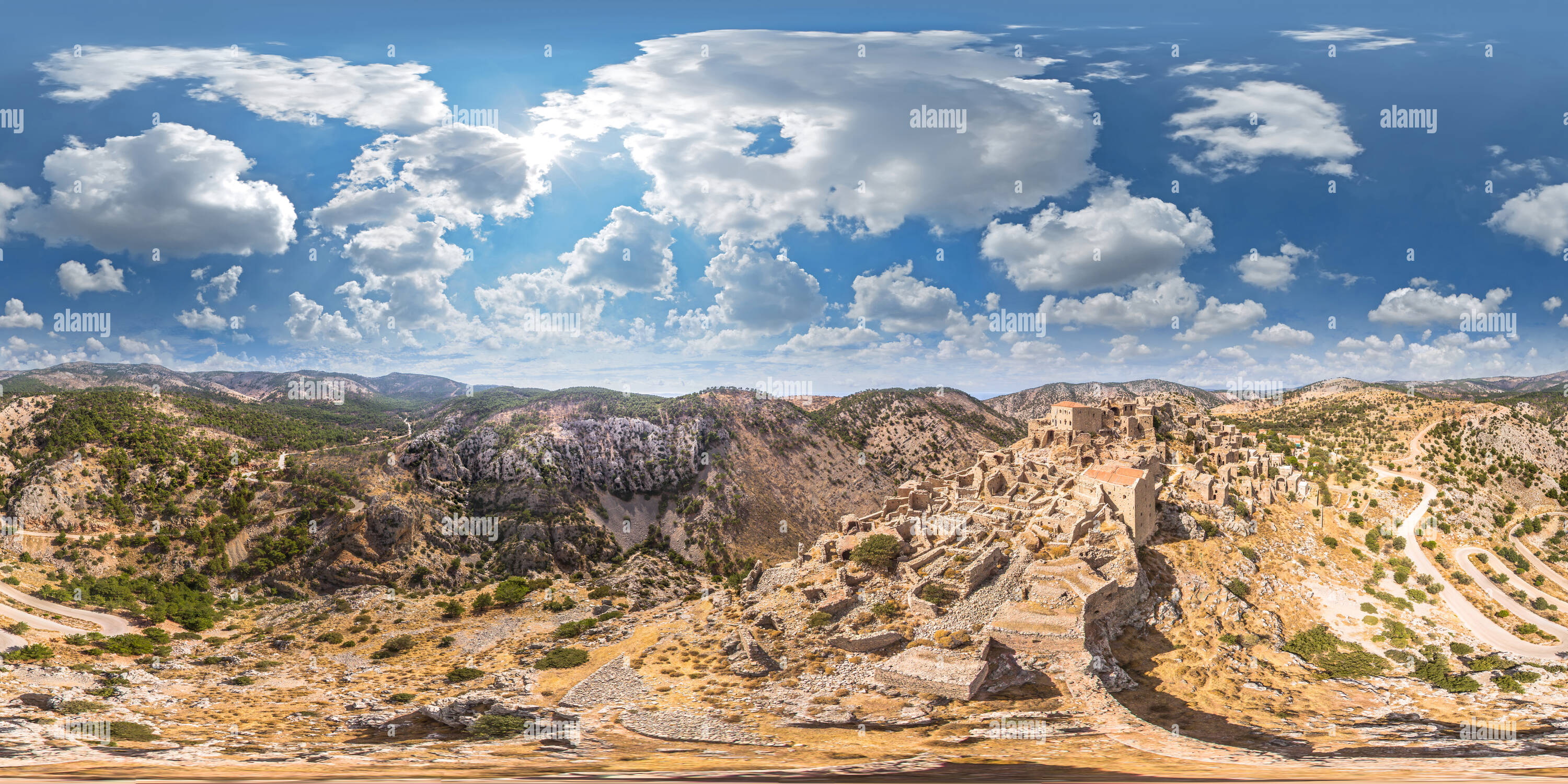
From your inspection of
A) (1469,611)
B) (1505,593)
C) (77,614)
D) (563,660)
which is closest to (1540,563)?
(1505,593)

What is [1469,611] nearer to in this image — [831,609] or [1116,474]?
[1116,474]

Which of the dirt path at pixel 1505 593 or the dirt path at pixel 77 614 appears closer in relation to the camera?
the dirt path at pixel 1505 593

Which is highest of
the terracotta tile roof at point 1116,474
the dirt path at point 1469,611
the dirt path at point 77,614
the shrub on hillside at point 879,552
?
the terracotta tile roof at point 1116,474

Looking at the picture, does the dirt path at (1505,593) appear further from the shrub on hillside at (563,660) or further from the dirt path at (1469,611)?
the shrub on hillside at (563,660)

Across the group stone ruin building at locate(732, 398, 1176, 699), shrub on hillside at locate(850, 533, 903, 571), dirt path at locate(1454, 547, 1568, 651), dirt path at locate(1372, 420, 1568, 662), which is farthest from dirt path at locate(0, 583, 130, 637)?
dirt path at locate(1454, 547, 1568, 651)

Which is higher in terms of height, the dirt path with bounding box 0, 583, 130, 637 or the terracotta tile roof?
the terracotta tile roof

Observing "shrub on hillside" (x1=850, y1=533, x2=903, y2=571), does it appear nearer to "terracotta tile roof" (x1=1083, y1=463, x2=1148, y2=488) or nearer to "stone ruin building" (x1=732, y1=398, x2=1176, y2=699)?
"stone ruin building" (x1=732, y1=398, x2=1176, y2=699)

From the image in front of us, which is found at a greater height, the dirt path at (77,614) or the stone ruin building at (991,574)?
the stone ruin building at (991,574)

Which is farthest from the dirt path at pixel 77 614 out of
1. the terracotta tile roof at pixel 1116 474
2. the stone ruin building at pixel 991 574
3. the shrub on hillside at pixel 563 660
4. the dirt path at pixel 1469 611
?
the dirt path at pixel 1469 611
